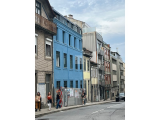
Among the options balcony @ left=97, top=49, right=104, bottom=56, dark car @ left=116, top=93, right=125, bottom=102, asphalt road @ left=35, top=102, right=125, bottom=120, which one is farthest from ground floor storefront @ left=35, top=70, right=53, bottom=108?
dark car @ left=116, top=93, right=125, bottom=102

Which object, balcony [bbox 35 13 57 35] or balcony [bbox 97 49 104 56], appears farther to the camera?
balcony [bbox 35 13 57 35]

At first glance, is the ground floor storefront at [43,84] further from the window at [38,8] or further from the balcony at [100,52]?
the window at [38,8]

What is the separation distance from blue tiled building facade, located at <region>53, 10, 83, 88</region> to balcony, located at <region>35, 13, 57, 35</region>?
16cm

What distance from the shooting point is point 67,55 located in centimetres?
789

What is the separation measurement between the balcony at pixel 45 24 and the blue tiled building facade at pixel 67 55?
0.16 m

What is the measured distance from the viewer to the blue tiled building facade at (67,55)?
7.70 meters

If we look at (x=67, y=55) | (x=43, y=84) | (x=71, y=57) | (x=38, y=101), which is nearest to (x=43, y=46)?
(x=67, y=55)

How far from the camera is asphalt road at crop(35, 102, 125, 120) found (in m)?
7.14

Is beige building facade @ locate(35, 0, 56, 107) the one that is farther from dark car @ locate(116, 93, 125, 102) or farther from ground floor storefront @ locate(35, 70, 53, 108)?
dark car @ locate(116, 93, 125, 102)

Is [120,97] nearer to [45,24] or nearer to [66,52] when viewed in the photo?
[66,52]

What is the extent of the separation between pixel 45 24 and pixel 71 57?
130 cm

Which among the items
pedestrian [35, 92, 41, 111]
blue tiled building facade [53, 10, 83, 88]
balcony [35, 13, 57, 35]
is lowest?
pedestrian [35, 92, 41, 111]
